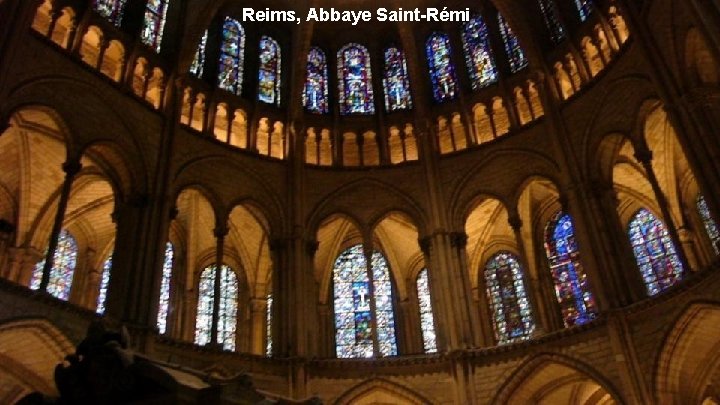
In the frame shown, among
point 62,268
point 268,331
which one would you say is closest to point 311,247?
point 268,331

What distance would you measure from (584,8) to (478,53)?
4.20 meters

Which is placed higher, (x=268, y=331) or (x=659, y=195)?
(x=659, y=195)

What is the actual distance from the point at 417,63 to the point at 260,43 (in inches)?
220

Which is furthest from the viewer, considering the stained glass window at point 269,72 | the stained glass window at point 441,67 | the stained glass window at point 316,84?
the stained glass window at point 316,84

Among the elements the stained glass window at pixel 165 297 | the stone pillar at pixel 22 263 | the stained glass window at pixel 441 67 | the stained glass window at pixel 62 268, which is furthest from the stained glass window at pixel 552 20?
the stone pillar at pixel 22 263

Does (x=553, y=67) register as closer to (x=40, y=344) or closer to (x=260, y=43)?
(x=260, y=43)

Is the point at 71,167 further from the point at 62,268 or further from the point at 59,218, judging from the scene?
the point at 62,268

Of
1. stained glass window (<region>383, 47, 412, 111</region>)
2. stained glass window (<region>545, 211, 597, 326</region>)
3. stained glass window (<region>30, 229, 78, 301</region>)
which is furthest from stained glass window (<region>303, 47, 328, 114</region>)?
stained glass window (<region>30, 229, 78, 301</region>)

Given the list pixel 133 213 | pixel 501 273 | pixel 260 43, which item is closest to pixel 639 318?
pixel 501 273

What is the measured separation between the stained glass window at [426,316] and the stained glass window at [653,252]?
6.41m

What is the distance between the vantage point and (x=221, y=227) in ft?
68.0

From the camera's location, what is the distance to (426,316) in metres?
22.8

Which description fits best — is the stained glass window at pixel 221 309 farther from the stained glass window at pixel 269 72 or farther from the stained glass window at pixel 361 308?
the stained glass window at pixel 269 72

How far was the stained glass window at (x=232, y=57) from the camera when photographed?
23469mm
